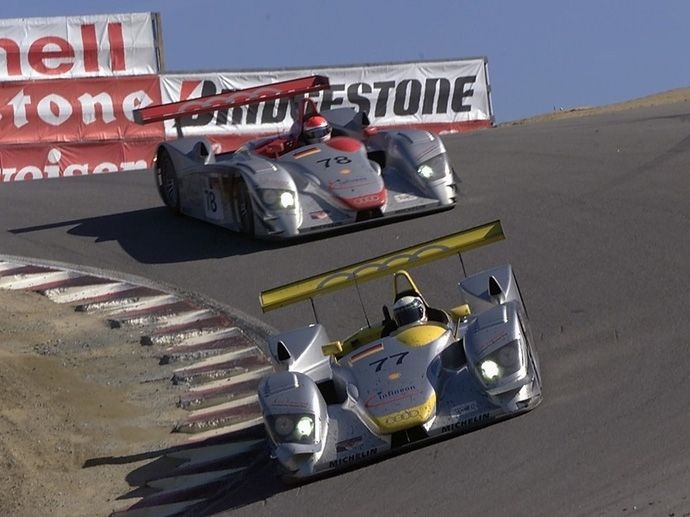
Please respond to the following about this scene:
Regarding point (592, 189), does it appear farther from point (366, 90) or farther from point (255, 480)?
point (366, 90)

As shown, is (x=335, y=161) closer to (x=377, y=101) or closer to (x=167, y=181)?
(x=167, y=181)

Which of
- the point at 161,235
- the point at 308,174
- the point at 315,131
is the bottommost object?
the point at 161,235

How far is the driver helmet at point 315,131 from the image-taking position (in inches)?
570

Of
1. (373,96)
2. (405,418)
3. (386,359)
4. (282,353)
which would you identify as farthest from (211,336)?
(373,96)

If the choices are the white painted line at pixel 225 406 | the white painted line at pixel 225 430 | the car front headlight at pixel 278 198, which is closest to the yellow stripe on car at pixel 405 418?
the white painted line at pixel 225 430

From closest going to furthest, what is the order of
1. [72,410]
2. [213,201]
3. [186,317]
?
[72,410], [186,317], [213,201]

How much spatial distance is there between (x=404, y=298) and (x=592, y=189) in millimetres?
5963

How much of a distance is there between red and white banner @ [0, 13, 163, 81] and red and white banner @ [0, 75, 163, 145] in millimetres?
161

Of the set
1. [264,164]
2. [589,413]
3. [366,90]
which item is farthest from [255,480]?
[366,90]

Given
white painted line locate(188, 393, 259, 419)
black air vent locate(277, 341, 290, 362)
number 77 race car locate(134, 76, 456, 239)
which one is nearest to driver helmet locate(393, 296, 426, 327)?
black air vent locate(277, 341, 290, 362)

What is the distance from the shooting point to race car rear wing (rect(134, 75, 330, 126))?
14312 mm

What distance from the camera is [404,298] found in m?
8.91

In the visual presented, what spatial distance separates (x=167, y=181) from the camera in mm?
15938

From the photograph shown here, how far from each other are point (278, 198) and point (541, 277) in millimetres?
2911
